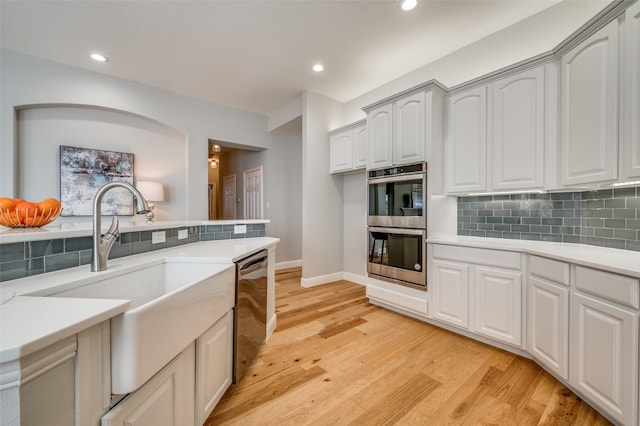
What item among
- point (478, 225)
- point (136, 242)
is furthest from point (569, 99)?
point (136, 242)

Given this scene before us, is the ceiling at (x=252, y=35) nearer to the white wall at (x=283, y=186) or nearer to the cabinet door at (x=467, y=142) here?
the cabinet door at (x=467, y=142)

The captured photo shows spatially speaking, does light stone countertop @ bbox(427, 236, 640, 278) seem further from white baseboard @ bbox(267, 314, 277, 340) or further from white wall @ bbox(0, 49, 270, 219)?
white wall @ bbox(0, 49, 270, 219)

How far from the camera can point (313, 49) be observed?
109 inches

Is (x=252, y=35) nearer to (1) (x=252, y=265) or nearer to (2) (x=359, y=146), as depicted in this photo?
(2) (x=359, y=146)

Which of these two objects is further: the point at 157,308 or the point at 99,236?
the point at 99,236

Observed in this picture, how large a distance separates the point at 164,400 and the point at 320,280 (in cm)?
290

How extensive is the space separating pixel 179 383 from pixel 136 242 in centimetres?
→ 90

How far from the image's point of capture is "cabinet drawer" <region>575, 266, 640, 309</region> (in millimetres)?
1192

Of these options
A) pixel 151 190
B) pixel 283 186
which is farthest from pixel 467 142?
pixel 151 190

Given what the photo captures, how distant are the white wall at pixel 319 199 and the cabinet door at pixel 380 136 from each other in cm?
101

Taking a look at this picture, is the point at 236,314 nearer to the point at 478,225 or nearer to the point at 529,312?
the point at 529,312

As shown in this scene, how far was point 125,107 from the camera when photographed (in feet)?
11.2

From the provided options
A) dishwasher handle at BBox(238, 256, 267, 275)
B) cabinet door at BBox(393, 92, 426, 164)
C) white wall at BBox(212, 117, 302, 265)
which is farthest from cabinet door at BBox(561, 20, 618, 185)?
white wall at BBox(212, 117, 302, 265)

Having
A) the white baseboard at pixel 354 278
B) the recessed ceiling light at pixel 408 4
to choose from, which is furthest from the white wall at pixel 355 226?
the recessed ceiling light at pixel 408 4
